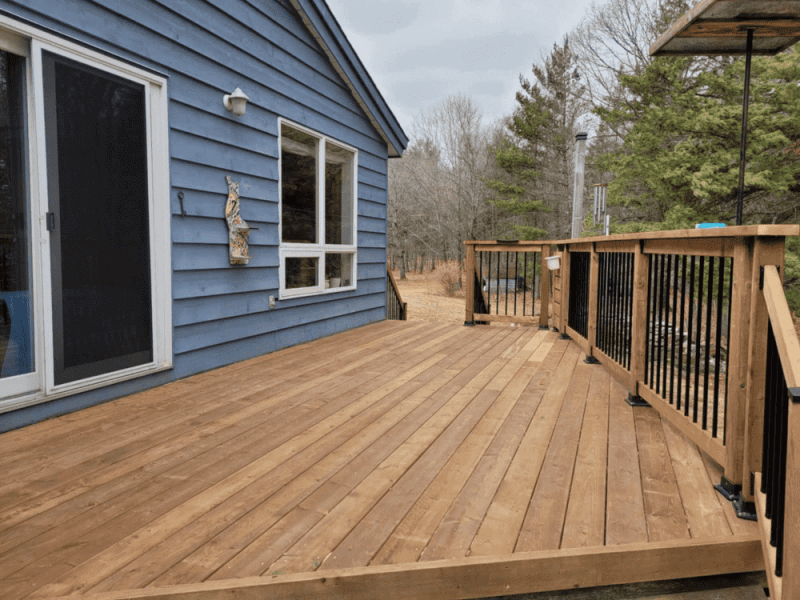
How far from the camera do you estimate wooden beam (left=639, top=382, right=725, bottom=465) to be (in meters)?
1.83

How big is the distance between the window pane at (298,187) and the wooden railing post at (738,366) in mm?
3399

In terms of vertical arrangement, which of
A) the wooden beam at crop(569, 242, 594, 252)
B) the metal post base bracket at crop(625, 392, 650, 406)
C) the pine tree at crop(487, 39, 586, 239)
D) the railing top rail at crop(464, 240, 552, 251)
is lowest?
the metal post base bracket at crop(625, 392, 650, 406)

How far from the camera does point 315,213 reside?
470 centimetres

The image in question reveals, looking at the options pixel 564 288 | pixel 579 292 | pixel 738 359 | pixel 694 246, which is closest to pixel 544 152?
pixel 564 288

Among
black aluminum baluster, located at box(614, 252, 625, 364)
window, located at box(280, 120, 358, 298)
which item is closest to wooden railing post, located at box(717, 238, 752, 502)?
black aluminum baluster, located at box(614, 252, 625, 364)

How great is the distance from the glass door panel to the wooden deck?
0.34 meters

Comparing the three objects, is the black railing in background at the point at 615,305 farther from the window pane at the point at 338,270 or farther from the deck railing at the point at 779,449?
the window pane at the point at 338,270

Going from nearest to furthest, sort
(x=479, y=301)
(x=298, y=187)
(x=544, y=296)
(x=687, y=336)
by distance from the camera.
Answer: (x=687, y=336), (x=298, y=187), (x=544, y=296), (x=479, y=301)

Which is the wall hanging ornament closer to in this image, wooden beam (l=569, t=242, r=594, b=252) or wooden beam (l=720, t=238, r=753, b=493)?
wooden beam (l=569, t=242, r=594, b=252)

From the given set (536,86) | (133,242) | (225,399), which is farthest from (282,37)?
(536,86)

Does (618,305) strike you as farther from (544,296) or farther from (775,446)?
(544,296)

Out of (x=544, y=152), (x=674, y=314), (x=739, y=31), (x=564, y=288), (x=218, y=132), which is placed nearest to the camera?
(x=674, y=314)

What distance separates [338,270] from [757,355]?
13.2 feet

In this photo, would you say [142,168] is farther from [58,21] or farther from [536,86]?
[536,86]
